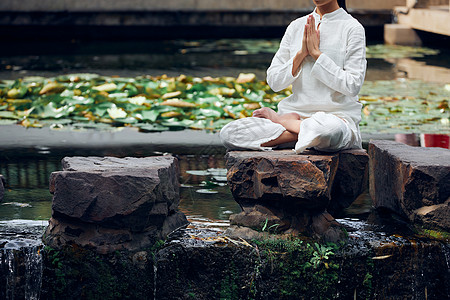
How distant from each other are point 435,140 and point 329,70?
113 inches

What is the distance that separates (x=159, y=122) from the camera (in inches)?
292

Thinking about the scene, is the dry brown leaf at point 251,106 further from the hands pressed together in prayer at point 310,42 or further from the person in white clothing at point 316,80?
the hands pressed together in prayer at point 310,42

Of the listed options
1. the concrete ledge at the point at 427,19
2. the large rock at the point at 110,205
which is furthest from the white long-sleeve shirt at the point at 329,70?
the concrete ledge at the point at 427,19

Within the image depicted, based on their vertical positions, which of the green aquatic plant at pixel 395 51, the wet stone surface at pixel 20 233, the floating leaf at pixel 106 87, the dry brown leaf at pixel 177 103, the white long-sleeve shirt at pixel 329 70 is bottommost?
the green aquatic plant at pixel 395 51

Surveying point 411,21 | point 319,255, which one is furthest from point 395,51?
point 319,255

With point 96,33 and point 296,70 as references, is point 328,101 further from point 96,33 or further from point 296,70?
point 96,33

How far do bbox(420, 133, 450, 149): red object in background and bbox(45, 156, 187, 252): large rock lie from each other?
10.4ft

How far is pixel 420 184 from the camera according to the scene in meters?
3.90

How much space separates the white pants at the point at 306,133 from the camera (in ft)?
12.7

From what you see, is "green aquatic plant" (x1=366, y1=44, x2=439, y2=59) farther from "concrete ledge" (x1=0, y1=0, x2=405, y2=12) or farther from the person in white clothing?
the person in white clothing

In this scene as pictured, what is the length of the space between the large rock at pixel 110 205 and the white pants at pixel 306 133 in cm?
46

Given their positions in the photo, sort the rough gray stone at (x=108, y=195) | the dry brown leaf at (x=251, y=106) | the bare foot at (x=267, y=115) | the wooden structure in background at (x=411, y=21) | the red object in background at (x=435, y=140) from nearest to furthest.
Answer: the rough gray stone at (x=108, y=195), the bare foot at (x=267, y=115), the red object in background at (x=435, y=140), the dry brown leaf at (x=251, y=106), the wooden structure in background at (x=411, y=21)

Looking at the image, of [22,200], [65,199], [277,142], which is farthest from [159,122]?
[65,199]

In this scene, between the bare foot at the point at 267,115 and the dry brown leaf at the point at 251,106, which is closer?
the bare foot at the point at 267,115
